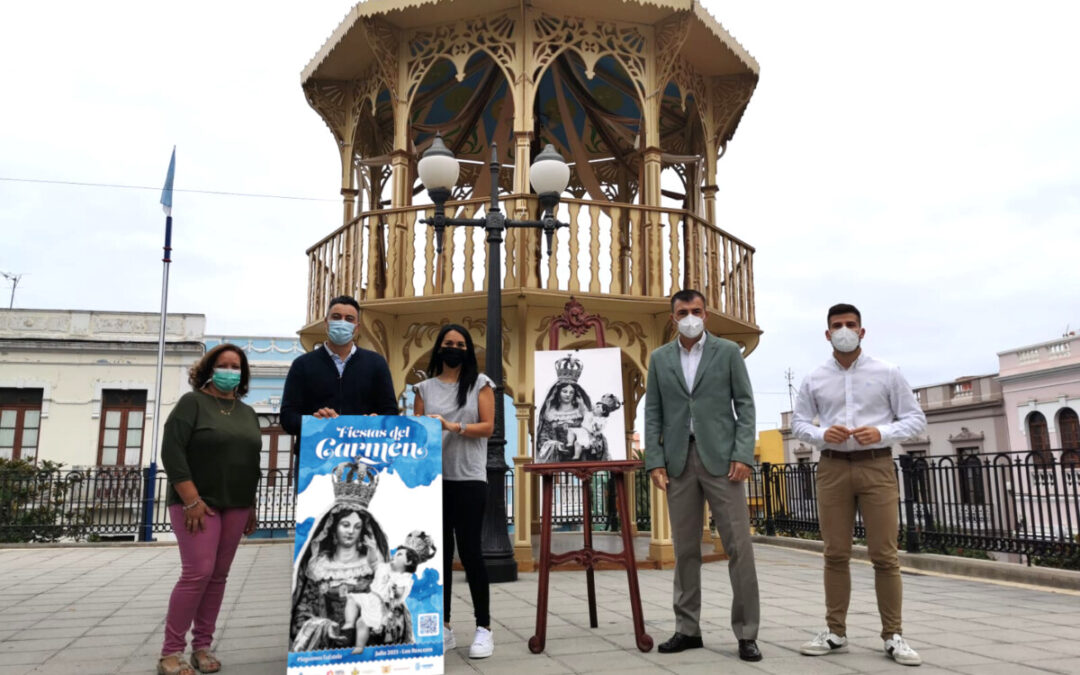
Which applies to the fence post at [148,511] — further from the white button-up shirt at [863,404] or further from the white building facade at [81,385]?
the white button-up shirt at [863,404]

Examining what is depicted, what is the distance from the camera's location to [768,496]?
1353cm

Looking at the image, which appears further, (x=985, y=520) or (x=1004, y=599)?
(x=985, y=520)

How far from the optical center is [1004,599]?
653cm

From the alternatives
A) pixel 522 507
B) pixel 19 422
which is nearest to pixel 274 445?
pixel 19 422

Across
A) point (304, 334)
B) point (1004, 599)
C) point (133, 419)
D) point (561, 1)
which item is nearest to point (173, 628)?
point (1004, 599)

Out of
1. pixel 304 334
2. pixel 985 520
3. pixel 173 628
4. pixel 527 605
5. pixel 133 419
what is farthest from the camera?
pixel 133 419

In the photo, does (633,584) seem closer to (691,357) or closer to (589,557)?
(589,557)

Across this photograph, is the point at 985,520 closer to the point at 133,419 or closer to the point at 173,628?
the point at 173,628

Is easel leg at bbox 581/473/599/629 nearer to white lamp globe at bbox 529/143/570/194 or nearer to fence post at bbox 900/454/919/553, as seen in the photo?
white lamp globe at bbox 529/143/570/194

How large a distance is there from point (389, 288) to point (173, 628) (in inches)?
229

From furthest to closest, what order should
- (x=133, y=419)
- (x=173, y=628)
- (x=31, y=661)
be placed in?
(x=133, y=419) < (x=31, y=661) < (x=173, y=628)

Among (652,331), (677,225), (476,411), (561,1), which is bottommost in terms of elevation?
(476,411)

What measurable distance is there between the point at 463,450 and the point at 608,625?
191 cm

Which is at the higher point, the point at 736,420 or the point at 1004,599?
the point at 736,420
